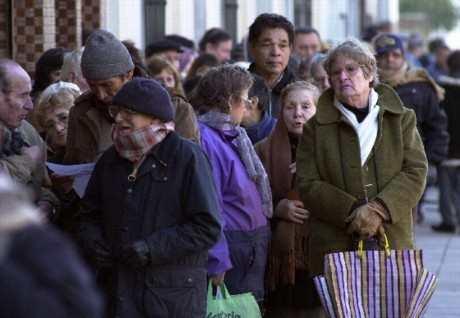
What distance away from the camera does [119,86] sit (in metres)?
7.13

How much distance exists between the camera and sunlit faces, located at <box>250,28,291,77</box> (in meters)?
9.20

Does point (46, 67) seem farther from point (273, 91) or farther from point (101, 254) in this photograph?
point (101, 254)

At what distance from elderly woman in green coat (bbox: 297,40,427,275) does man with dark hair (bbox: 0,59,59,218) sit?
4.32ft

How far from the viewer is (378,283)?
708cm

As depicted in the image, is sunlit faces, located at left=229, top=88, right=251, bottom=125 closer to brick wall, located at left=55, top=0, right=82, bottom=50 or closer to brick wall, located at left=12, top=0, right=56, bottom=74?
brick wall, located at left=12, top=0, right=56, bottom=74

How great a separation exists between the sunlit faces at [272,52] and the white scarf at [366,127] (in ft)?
6.10

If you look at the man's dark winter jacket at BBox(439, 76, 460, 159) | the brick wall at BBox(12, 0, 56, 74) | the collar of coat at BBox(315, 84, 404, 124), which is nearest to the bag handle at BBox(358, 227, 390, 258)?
the collar of coat at BBox(315, 84, 404, 124)

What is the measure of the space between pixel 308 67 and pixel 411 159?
4.23 metres

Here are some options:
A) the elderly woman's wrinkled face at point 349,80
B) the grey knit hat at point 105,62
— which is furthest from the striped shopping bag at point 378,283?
the grey knit hat at point 105,62

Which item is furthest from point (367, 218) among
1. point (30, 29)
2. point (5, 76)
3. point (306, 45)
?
point (306, 45)

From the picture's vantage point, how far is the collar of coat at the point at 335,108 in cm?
738

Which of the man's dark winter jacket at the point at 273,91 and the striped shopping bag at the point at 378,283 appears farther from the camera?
the man's dark winter jacket at the point at 273,91

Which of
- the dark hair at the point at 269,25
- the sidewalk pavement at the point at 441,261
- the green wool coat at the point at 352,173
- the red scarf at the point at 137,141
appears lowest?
the sidewalk pavement at the point at 441,261

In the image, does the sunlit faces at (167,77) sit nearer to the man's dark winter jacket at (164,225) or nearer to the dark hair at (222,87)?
the dark hair at (222,87)
